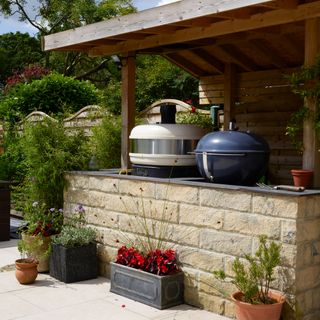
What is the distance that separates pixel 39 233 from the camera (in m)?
5.96

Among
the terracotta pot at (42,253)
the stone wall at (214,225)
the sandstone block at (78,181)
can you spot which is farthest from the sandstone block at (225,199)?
the terracotta pot at (42,253)

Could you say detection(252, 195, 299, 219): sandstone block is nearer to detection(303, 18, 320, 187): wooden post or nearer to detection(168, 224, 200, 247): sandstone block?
detection(303, 18, 320, 187): wooden post

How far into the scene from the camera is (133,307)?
4.75m

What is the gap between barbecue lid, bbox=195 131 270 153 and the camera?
4.58m

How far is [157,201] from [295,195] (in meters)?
1.57

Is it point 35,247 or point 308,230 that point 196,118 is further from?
point 308,230

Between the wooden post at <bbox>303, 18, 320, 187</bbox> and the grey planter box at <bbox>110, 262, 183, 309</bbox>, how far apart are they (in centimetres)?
151

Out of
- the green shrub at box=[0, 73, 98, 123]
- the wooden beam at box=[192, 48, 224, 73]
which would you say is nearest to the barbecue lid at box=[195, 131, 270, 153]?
the wooden beam at box=[192, 48, 224, 73]

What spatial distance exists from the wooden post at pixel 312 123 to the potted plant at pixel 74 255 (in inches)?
99.1

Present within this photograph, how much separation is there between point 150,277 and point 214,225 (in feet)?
2.53

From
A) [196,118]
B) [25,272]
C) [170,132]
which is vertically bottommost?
[25,272]

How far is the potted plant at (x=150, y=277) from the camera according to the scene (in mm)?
4707

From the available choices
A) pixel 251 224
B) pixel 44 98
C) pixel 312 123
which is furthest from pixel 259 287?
pixel 44 98

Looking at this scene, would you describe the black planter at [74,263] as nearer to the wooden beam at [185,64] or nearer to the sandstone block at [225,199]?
the sandstone block at [225,199]
